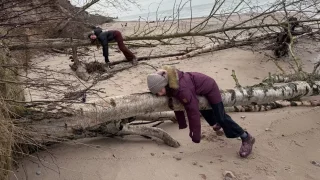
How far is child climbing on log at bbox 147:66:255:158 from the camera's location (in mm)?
3613

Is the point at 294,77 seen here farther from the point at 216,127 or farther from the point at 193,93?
the point at 193,93

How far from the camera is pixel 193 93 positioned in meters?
3.75

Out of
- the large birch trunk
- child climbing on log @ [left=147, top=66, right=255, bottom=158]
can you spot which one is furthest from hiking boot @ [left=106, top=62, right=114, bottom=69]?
child climbing on log @ [left=147, top=66, right=255, bottom=158]

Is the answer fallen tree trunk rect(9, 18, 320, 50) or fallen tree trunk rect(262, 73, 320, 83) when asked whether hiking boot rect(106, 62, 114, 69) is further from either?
fallen tree trunk rect(262, 73, 320, 83)

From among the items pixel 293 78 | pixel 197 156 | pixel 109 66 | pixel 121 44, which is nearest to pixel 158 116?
pixel 197 156

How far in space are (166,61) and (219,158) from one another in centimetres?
547

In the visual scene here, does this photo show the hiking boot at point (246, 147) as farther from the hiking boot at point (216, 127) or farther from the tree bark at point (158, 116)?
the tree bark at point (158, 116)

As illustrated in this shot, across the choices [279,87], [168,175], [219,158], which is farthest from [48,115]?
[279,87]

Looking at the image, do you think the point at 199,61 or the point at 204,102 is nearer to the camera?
the point at 204,102

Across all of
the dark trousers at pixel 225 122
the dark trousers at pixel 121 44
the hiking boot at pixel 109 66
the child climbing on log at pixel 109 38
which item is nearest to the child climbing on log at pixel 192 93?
the dark trousers at pixel 225 122

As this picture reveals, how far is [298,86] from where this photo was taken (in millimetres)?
5199

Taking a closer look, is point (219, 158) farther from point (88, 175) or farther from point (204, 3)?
point (204, 3)

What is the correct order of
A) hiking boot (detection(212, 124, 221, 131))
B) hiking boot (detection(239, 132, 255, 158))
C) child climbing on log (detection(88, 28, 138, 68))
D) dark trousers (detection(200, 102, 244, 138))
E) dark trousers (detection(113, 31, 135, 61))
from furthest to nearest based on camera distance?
dark trousers (detection(113, 31, 135, 61)) → child climbing on log (detection(88, 28, 138, 68)) → hiking boot (detection(212, 124, 221, 131)) → hiking boot (detection(239, 132, 255, 158)) → dark trousers (detection(200, 102, 244, 138))

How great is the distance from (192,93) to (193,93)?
0.03 meters
